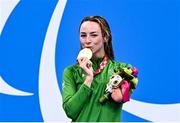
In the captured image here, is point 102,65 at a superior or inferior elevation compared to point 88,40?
inferior

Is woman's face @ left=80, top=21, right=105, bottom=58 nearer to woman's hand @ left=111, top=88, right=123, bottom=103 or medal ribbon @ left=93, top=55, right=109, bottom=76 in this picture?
medal ribbon @ left=93, top=55, right=109, bottom=76

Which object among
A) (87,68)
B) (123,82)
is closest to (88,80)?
(87,68)

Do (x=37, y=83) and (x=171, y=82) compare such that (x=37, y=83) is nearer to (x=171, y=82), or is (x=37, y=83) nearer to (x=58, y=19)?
(x=58, y=19)

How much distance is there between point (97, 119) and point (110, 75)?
25 cm

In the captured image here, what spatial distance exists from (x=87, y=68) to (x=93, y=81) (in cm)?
8

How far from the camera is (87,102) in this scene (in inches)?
107

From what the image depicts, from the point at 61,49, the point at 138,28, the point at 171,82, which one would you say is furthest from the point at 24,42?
the point at 171,82

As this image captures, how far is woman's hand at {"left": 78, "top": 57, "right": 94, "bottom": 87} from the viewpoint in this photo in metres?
2.70

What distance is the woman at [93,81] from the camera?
2.67m

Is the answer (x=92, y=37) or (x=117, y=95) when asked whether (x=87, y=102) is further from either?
(x=92, y=37)

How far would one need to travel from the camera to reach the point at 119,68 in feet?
9.21

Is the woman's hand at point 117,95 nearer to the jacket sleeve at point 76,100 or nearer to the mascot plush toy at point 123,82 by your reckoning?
the mascot plush toy at point 123,82

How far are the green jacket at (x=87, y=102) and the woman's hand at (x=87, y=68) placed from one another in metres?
0.03

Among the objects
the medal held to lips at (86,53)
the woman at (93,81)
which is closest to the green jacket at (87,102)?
the woman at (93,81)
